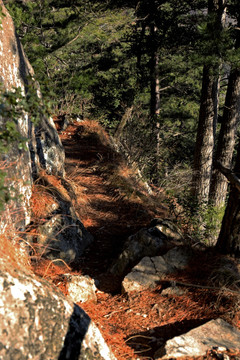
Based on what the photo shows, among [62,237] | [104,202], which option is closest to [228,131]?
[104,202]

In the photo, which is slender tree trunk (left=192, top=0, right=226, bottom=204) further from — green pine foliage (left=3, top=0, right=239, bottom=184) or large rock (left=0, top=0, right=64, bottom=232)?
large rock (left=0, top=0, right=64, bottom=232)

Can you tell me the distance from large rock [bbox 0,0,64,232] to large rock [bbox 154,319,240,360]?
1957mm

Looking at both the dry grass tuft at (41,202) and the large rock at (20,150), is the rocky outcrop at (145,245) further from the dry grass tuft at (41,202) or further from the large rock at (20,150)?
the large rock at (20,150)

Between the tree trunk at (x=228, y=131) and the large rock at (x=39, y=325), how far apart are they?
5601mm

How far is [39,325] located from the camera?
6.60ft

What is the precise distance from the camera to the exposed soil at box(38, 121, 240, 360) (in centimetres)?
328

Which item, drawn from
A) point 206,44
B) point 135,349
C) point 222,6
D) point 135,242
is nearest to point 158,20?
point 222,6

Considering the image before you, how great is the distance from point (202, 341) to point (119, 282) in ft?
4.86

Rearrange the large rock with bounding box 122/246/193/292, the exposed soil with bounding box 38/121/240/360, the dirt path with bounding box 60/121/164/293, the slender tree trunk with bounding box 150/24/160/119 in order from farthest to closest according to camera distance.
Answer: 1. the slender tree trunk with bounding box 150/24/160/119
2. the dirt path with bounding box 60/121/164/293
3. the large rock with bounding box 122/246/193/292
4. the exposed soil with bounding box 38/121/240/360

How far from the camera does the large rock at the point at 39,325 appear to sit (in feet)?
6.10

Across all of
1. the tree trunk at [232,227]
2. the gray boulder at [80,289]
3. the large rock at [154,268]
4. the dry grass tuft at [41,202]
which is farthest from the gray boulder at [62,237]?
the tree trunk at [232,227]

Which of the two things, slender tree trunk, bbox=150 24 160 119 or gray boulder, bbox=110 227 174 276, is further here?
slender tree trunk, bbox=150 24 160 119

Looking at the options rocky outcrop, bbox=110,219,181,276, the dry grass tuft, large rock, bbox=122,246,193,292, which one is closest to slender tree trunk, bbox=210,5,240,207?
rocky outcrop, bbox=110,219,181,276

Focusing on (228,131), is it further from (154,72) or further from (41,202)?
(154,72)
